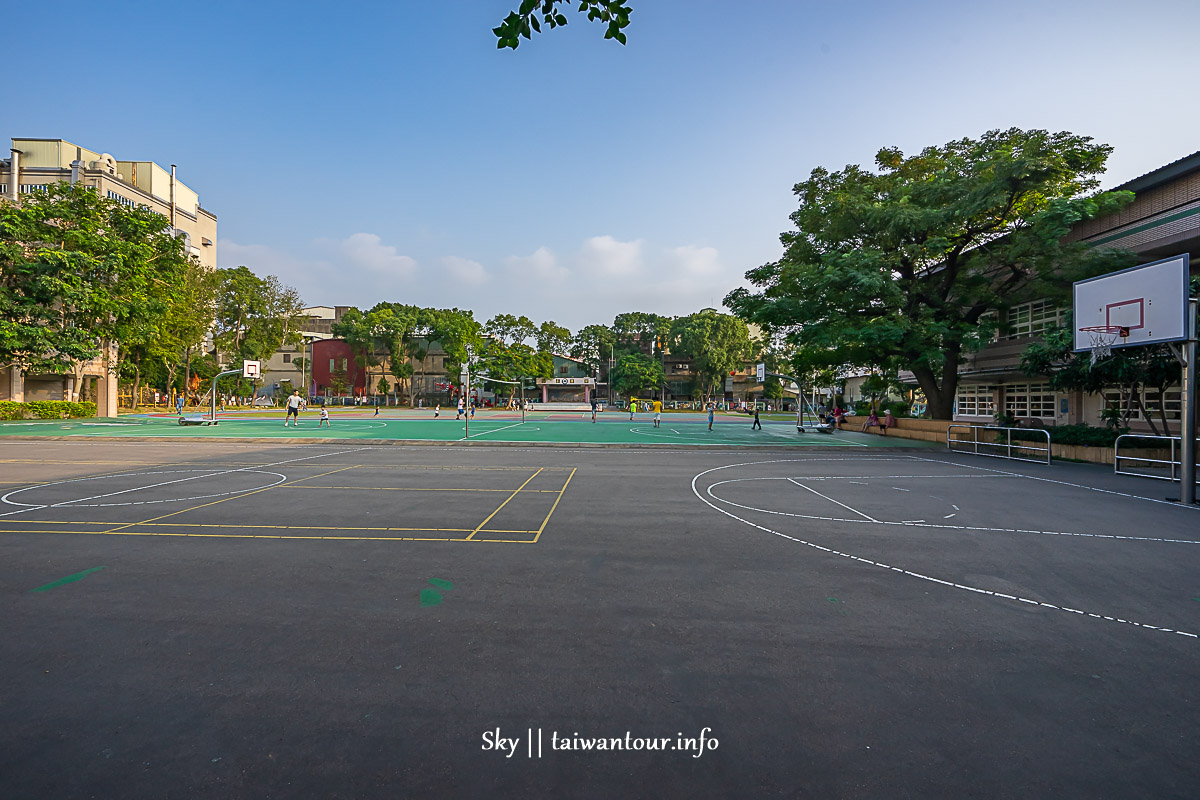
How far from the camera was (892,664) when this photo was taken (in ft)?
13.4

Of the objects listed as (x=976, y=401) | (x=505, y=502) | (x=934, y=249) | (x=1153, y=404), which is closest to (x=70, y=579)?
(x=505, y=502)

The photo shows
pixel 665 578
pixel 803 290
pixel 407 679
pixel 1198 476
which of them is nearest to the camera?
pixel 407 679

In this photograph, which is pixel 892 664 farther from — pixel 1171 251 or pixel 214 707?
pixel 1171 251

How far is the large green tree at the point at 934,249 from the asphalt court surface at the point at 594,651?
50.9 ft

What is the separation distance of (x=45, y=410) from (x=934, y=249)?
176ft

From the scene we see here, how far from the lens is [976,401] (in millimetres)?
33156

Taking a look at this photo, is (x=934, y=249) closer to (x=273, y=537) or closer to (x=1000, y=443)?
(x=1000, y=443)

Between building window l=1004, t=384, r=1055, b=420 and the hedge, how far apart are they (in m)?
59.1

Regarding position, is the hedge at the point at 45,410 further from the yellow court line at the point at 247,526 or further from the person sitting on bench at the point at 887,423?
the person sitting on bench at the point at 887,423

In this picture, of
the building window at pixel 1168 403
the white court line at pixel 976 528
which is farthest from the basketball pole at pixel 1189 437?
the building window at pixel 1168 403

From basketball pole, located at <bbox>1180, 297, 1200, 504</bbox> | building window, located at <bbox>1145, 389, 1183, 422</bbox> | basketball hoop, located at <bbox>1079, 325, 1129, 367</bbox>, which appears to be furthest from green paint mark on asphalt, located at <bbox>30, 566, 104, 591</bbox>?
building window, located at <bbox>1145, 389, 1183, 422</bbox>

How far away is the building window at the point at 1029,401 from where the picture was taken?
2684 cm

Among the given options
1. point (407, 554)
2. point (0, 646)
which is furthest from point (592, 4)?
point (0, 646)

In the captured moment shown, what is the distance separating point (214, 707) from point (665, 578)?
13.4ft
